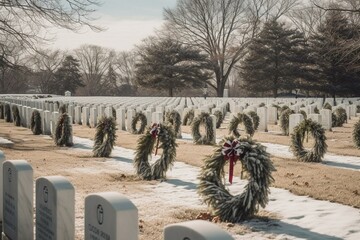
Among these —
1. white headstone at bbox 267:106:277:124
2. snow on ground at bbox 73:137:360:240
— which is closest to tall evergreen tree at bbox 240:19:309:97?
white headstone at bbox 267:106:277:124

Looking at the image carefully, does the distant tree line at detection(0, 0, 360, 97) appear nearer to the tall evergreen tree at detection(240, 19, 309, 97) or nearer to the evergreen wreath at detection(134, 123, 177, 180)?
the tall evergreen tree at detection(240, 19, 309, 97)

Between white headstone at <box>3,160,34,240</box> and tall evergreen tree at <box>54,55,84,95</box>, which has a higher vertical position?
tall evergreen tree at <box>54,55,84,95</box>

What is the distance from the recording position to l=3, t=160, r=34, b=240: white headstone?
497 centimetres

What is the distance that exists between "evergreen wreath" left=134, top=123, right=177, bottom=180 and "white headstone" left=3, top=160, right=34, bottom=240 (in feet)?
13.0

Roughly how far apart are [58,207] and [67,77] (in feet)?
211

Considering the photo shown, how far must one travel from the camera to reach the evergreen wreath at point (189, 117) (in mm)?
19344

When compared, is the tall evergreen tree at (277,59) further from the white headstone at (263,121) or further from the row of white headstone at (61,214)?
the row of white headstone at (61,214)

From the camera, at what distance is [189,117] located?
65.6 ft

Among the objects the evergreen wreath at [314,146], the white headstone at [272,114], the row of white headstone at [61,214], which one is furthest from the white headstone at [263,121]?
the row of white headstone at [61,214]

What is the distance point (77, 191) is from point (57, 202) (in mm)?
3723

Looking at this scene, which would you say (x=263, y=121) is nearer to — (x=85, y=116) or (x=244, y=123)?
(x=244, y=123)

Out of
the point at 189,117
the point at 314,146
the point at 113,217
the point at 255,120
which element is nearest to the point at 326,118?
the point at 255,120

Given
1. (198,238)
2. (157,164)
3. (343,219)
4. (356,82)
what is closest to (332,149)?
(157,164)

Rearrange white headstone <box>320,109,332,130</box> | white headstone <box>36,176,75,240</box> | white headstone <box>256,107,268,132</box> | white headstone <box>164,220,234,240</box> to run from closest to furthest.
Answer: white headstone <box>164,220,234,240</box> → white headstone <box>36,176,75,240</box> → white headstone <box>320,109,332,130</box> → white headstone <box>256,107,268,132</box>
